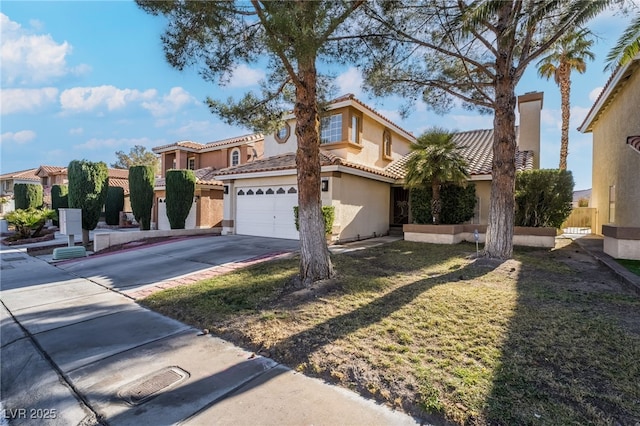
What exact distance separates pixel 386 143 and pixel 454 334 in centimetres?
1579

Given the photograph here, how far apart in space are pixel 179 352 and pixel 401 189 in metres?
16.3

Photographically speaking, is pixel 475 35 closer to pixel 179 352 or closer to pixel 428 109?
pixel 428 109

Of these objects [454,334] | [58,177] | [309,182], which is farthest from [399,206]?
[58,177]

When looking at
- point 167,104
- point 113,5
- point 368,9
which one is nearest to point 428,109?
point 368,9

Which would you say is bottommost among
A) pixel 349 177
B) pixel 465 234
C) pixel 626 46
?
pixel 465 234

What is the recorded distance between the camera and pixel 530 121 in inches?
696

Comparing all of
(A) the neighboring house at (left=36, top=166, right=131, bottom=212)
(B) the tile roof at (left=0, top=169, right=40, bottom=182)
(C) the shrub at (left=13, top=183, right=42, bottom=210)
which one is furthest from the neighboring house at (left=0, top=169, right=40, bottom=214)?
(C) the shrub at (left=13, top=183, right=42, bottom=210)

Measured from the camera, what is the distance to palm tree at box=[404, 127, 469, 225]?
13203mm

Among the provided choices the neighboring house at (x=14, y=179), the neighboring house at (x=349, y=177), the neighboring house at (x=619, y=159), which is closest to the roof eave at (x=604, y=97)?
the neighboring house at (x=619, y=159)

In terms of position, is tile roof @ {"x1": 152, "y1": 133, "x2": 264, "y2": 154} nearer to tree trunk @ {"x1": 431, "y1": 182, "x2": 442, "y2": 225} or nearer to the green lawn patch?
tree trunk @ {"x1": 431, "y1": 182, "x2": 442, "y2": 225}

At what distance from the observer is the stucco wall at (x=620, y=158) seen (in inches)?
473

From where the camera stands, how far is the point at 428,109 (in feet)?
38.0

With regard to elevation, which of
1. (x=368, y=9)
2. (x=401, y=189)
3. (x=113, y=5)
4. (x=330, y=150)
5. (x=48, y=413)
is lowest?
(x=48, y=413)

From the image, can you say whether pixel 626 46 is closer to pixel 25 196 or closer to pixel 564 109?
pixel 564 109
